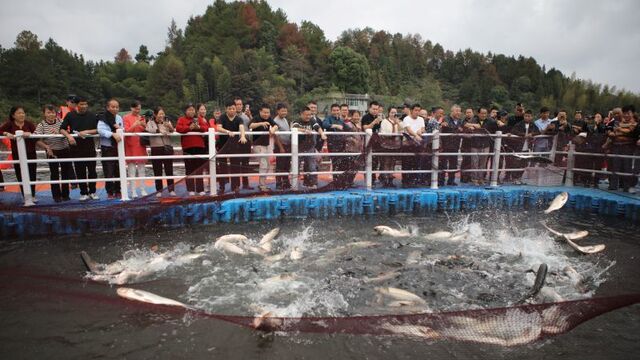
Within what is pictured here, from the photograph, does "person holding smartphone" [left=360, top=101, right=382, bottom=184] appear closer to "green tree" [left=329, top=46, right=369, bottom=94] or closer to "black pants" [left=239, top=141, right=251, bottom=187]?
"black pants" [left=239, top=141, right=251, bottom=187]

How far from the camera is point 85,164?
332 inches

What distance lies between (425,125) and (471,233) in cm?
349

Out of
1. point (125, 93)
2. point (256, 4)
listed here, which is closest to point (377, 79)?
point (256, 4)

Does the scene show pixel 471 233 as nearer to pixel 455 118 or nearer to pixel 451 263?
pixel 451 263

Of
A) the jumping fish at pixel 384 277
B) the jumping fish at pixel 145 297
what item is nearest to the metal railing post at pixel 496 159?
the jumping fish at pixel 384 277

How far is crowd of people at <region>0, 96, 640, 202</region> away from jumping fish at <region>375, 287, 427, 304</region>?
4334 mm

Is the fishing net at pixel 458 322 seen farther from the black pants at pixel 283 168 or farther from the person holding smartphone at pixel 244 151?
the black pants at pixel 283 168

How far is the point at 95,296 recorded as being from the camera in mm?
5438

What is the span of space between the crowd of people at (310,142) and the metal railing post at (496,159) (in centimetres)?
13

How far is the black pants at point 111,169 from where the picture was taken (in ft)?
27.7

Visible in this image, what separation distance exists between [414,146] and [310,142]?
2.68 m

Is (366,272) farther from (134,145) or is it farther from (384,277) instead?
(134,145)

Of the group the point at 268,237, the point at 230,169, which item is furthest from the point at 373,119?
the point at 268,237

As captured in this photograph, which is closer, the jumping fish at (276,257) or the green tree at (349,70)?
the jumping fish at (276,257)
